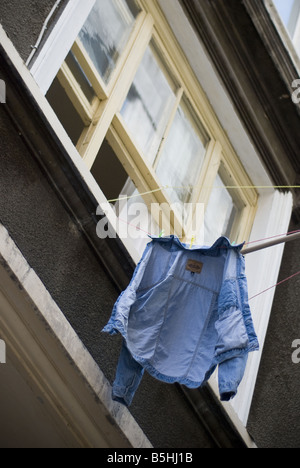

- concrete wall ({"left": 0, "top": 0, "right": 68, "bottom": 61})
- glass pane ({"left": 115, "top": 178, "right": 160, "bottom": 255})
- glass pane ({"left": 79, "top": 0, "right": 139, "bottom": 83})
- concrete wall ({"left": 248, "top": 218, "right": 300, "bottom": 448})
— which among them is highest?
glass pane ({"left": 79, "top": 0, "right": 139, "bottom": 83})

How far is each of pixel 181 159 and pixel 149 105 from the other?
51 cm

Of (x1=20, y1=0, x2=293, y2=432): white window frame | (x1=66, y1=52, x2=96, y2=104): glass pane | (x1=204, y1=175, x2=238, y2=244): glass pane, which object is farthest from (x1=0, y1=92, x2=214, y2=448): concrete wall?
(x1=204, y1=175, x2=238, y2=244): glass pane

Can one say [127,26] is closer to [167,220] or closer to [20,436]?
[167,220]

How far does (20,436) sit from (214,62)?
11.1ft

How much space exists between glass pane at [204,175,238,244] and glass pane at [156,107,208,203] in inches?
10.8

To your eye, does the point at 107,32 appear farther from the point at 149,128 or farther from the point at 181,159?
the point at 181,159

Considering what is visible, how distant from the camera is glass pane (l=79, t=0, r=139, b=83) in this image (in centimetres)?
510

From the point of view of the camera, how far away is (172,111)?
5.72 meters

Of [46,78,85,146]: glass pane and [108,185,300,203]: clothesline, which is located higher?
[46,78,85,146]: glass pane

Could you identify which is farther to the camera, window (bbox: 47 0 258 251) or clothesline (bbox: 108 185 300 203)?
clothesline (bbox: 108 185 300 203)

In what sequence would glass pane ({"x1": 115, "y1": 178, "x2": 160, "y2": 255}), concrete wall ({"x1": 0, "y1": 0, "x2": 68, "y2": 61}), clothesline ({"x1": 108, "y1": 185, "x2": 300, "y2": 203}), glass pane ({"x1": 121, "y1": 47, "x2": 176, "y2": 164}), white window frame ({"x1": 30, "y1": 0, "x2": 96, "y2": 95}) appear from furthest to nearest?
glass pane ({"x1": 121, "y1": 47, "x2": 176, "y2": 164}) → clothesline ({"x1": 108, "y1": 185, "x2": 300, "y2": 203}) → glass pane ({"x1": 115, "y1": 178, "x2": 160, "y2": 255}) → white window frame ({"x1": 30, "y1": 0, "x2": 96, "y2": 95}) → concrete wall ({"x1": 0, "y1": 0, "x2": 68, "y2": 61})

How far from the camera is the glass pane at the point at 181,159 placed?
5523 millimetres

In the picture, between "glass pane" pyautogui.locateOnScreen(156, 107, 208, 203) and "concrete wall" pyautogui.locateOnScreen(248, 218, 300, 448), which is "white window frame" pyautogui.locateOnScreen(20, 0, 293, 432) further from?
"glass pane" pyautogui.locateOnScreen(156, 107, 208, 203)

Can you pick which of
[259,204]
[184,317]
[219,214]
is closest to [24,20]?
[184,317]
